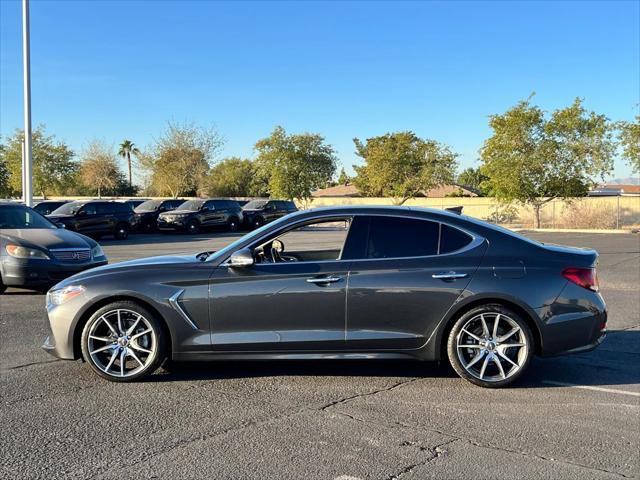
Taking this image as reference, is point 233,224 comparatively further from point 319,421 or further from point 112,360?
point 319,421

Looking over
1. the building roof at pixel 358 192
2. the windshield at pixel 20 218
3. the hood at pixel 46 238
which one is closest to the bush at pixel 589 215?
the windshield at pixel 20 218

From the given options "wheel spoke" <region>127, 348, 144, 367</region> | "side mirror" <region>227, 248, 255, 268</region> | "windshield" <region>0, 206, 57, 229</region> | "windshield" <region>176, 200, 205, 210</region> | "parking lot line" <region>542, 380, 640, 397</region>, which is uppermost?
"windshield" <region>176, 200, 205, 210</region>

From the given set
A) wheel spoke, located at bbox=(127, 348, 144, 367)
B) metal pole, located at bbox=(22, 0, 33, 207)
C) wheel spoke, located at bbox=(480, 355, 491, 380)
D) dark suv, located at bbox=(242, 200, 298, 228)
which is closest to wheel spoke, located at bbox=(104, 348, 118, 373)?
wheel spoke, located at bbox=(127, 348, 144, 367)

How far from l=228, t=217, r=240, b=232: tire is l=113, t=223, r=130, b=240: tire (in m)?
6.56

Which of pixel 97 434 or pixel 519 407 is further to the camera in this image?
pixel 519 407

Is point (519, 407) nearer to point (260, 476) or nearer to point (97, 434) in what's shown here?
point (260, 476)

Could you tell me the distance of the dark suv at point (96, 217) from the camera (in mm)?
24609

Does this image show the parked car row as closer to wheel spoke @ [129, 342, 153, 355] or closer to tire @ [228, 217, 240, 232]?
tire @ [228, 217, 240, 232]

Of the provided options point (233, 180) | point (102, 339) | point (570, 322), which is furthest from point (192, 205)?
point (233, 180)

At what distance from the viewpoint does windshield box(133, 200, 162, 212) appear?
104 ft

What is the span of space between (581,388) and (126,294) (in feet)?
13.4

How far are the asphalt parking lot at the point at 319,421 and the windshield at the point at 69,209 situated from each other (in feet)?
64.1

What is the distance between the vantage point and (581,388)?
554cm

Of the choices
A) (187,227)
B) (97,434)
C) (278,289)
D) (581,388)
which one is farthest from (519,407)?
(187,227)
